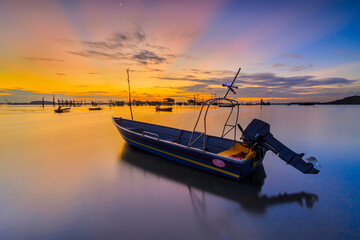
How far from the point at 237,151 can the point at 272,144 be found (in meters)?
1.43

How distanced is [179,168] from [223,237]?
3.46 meters

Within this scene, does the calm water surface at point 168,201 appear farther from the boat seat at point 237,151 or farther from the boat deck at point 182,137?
the boat deck at point 182,137

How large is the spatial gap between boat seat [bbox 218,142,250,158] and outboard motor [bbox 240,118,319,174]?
705 millimetres

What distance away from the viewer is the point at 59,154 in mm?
8578

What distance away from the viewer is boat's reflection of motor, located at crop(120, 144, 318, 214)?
4477mm

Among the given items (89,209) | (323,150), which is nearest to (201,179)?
(89,209)

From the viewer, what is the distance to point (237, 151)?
6004 millimetres

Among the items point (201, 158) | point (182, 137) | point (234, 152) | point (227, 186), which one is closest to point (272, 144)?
point (234, 152)

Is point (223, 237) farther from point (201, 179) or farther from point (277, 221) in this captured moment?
point (201, 179)

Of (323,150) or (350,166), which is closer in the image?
(350,166)

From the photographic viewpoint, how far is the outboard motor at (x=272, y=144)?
15.1ft

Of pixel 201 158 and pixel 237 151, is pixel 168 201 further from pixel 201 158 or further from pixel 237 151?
pixel 237 151

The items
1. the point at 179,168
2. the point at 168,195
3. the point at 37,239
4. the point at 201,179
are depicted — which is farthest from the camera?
the point at 179,168

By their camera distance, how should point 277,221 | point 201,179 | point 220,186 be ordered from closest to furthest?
point 277,221
point 220,186
point 201,179
